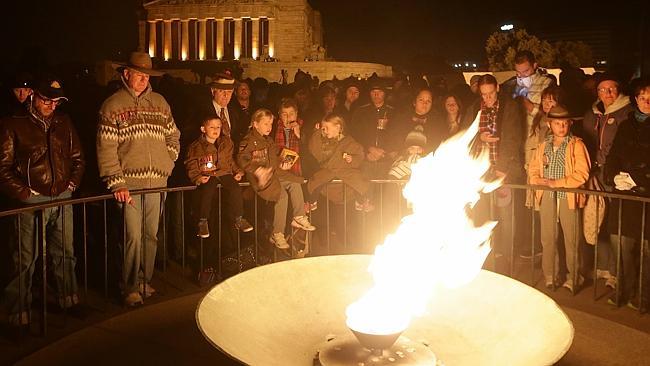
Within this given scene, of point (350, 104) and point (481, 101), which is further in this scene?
point (350, 104)

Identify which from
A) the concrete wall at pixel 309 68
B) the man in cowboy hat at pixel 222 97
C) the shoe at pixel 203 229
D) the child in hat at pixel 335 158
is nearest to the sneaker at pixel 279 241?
the child in hat at pixel 335 158

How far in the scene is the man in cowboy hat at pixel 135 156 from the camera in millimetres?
6715

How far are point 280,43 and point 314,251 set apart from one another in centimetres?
6638

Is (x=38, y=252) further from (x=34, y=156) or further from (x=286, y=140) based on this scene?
(x=286, y=140)

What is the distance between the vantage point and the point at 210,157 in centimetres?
789

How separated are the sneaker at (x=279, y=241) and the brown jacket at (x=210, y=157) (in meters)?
1.03

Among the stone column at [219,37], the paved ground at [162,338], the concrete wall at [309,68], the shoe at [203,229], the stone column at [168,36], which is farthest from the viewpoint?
the stone column at [168,36]

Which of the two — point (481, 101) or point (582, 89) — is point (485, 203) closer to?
point (481, 101)

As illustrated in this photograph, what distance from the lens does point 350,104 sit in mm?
10891

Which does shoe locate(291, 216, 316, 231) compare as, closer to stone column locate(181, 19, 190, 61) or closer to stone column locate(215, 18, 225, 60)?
stone column locate(215, 18, 225, 60)

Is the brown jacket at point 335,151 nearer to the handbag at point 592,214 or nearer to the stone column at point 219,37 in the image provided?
the handbag at point 592,214

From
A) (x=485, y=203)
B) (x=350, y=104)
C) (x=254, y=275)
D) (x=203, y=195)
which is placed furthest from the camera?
(x=350, y=104)

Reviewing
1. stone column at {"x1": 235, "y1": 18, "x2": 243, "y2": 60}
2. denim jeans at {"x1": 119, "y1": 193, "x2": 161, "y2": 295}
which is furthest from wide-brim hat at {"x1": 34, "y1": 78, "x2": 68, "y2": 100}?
stone column at {"x1": 235, "y1": 18, "x2": 243, "y2": 60}

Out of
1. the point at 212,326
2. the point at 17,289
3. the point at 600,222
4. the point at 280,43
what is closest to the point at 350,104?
the point at 600,222
